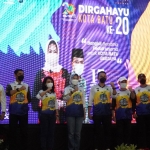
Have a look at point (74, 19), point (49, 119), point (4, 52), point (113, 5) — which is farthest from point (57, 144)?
point (113, 5)

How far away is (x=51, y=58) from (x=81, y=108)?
3.46 feet

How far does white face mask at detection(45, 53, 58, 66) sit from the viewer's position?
237 inches

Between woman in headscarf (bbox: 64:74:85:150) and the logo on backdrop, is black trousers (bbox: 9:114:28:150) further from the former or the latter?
the logo on backdrop

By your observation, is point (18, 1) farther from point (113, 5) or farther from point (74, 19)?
point (113, 5)

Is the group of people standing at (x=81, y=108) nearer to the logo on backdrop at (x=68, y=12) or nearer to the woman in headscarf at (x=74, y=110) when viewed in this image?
the woman in headscarf at (x=74, y=110)

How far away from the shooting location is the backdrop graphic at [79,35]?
5.86 meters

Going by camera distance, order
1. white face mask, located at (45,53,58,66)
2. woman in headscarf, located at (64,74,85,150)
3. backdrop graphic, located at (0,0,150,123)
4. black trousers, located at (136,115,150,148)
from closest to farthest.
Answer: woman in headscarf, located at (64,74,85,150), black trousers, located at (136,115,150,148), backdrop graphic, located at (0,0,150,123), white face mask, located at (45,53,58,66)

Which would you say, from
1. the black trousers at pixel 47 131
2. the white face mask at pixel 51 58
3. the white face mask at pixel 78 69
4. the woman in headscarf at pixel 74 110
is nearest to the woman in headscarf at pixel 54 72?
the white face mask at pixel 51 58

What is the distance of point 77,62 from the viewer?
6152 millimetres

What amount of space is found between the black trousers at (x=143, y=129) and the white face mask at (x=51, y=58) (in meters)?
1.65

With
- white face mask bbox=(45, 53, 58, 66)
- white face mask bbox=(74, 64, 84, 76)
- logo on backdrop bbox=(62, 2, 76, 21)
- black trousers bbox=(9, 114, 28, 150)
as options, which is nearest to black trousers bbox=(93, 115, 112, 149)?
white face mask bbox=(74, 64, 84, 76)

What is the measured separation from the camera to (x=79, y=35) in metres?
6.23

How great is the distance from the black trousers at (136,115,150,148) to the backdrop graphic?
80 cm

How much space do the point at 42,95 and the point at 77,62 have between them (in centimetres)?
107
